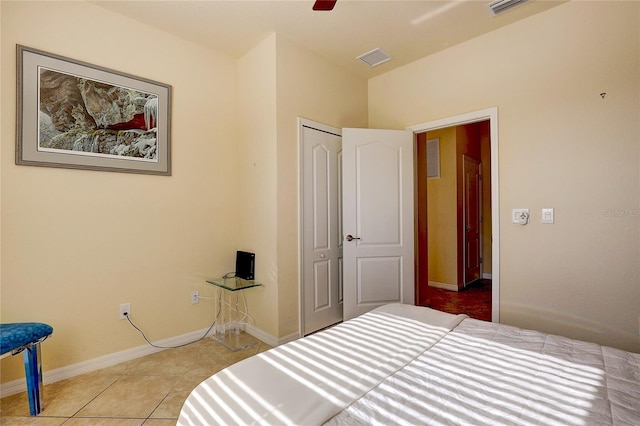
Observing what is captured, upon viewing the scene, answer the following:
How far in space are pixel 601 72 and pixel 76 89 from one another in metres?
3.89

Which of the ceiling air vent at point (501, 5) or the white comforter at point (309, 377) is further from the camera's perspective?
the ceiling air vent at point (501, 5)

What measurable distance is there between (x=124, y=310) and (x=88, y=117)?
5.10 ft

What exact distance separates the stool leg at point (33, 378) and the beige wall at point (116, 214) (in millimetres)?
434

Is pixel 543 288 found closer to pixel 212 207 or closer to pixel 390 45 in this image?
pixel 390 45

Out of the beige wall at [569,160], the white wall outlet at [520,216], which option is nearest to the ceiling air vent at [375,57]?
the beige wall at [569,160]

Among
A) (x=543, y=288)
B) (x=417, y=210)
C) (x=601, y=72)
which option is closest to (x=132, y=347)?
(x=417, y=210)

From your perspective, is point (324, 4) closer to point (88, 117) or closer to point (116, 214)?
point (88, 117)

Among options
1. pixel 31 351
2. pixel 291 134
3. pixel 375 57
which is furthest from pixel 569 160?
pixel 31 351

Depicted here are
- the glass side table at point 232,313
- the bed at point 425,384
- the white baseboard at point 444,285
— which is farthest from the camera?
the white baseboard at point 444,285

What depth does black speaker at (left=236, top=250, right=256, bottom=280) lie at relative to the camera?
301 centimetres

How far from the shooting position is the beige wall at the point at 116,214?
208cm

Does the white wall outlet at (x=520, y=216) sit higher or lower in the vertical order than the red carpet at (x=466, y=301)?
higher

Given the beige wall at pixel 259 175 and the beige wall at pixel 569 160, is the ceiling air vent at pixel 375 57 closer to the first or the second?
the beige wall at pixel 569 160

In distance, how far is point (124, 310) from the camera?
2.50 m
